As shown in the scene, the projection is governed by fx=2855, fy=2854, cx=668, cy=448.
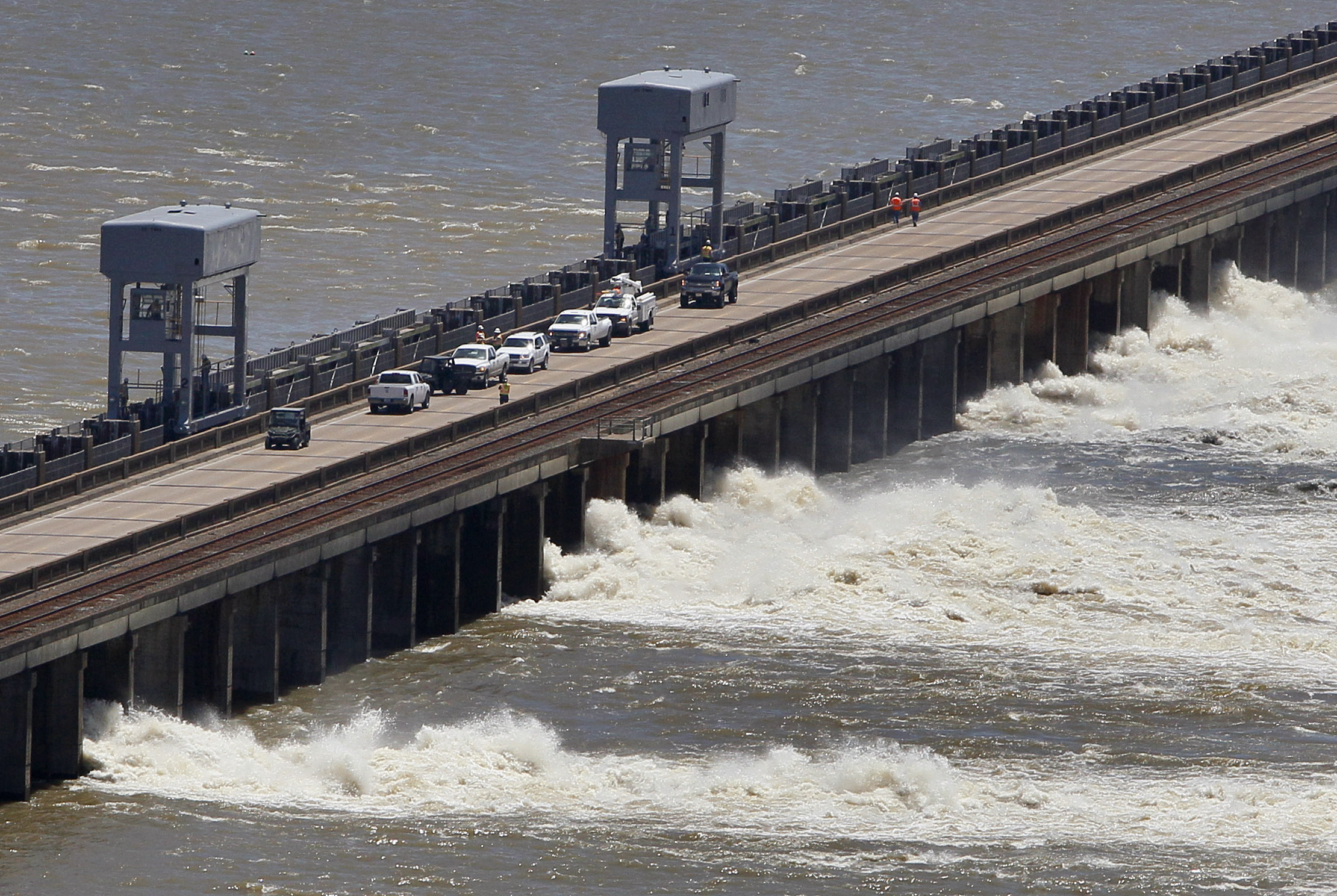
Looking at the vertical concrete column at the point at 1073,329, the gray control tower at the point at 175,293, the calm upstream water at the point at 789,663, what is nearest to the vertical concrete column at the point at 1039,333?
the vertical concrete column at the point at 1073,329

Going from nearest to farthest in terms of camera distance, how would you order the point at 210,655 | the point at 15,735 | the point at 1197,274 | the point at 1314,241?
the point at 15,735 → the point at 210,655 → the point at 1197,274 → the point at 1314,241

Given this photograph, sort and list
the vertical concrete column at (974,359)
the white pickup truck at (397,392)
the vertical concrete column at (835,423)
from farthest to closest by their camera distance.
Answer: the vertical concrete column at (974,359) < the vertical concrete column at (835,423) < the white pickup truck at (397,392)

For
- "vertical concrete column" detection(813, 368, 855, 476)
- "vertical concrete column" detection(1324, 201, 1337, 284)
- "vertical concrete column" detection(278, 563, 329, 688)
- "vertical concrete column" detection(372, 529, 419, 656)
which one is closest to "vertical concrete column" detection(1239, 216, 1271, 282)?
"vertical concrete column" detection(1324, 201, 1337, 284)

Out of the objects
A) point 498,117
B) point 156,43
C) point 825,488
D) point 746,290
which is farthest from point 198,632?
point 156,43

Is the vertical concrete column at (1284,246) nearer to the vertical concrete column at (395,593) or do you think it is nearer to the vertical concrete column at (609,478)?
the vertical concrete column at (609,478)

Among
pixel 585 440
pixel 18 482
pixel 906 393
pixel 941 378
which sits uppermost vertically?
pixel 585 440

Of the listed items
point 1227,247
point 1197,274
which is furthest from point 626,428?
point 1227,247

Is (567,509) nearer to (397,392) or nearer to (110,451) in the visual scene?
(397,392)
